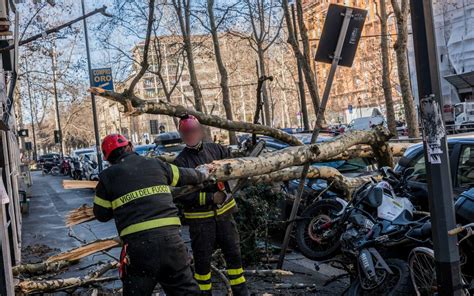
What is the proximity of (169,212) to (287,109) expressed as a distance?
80644 millimetres

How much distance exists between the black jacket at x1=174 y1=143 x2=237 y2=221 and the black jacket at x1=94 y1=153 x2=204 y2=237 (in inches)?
40.2

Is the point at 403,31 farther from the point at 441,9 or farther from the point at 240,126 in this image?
the point at 441,9

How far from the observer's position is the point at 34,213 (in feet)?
60.2

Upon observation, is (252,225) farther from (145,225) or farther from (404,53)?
(404,53)

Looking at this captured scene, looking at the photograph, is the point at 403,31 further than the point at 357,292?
Yes

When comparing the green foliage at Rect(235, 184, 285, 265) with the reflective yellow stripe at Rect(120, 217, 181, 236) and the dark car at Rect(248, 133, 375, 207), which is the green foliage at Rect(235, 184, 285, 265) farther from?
the reflective yellow stripe at Rect(120, 217, 181, 236)

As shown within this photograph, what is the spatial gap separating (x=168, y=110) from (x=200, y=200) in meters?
1.95

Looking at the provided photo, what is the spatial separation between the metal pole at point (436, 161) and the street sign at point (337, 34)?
2.45 meters

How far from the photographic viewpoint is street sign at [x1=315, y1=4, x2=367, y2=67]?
22.0 feet

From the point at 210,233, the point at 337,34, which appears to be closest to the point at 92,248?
the point at 210,233

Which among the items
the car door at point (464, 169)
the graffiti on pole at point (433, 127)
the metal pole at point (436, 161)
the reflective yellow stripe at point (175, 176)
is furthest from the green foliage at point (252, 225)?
the graffiti on pole at point (433, 127)

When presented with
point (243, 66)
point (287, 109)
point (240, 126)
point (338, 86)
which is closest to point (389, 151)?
point (240, 126)

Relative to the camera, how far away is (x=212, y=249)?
555 cm

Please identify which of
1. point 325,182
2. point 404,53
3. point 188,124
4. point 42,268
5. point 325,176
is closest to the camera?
point 188,124
